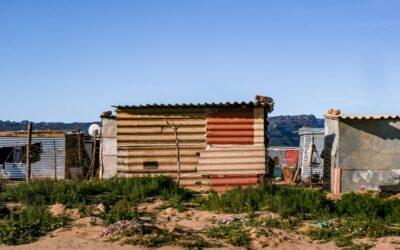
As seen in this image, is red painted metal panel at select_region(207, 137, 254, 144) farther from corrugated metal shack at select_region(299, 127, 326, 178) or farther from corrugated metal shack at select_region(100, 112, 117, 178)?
corrugated metal shack at select_region(299, 127, 326, 178)

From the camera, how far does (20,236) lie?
1212 cm

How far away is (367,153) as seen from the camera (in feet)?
58.6

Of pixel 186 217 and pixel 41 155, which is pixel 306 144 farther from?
pixel 186 217

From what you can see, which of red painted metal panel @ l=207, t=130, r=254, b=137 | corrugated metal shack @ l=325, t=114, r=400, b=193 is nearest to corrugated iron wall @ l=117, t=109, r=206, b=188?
red painted metal panel @ l=207, t=130, r=254, b=137

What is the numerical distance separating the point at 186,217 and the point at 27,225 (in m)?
4.04

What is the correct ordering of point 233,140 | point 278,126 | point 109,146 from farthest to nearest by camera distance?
point 278,126
point 109,146
point 233,140

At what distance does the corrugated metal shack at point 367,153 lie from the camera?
17.8m

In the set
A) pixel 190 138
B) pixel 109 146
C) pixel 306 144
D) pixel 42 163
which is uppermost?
pixel 190 138

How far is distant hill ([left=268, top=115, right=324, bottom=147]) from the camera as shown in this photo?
10330 centimetres

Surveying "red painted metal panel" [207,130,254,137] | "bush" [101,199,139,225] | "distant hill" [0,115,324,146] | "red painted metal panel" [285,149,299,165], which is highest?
"distant hill" [0,115,324,146]

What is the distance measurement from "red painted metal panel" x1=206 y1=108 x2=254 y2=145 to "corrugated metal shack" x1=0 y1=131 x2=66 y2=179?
11.4m

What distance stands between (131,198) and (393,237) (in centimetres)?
759

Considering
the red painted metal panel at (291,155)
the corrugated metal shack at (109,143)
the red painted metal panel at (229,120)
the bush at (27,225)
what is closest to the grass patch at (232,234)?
the bush at (27,225)

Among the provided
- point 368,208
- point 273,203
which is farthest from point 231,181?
point 368,208
